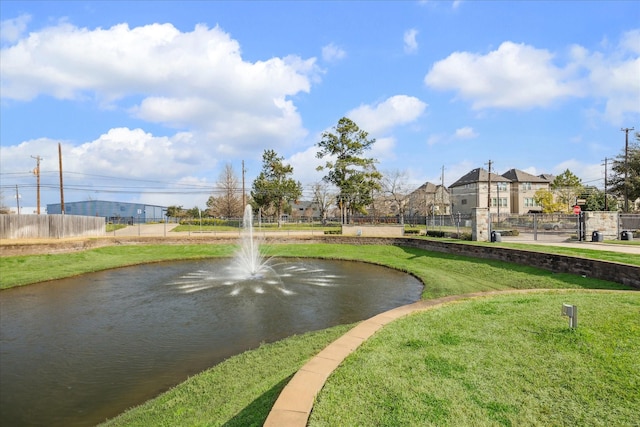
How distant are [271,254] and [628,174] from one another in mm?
49446

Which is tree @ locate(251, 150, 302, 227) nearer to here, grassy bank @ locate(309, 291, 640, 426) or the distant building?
the distant building

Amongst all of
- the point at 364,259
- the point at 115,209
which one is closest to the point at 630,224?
the point at 364,259

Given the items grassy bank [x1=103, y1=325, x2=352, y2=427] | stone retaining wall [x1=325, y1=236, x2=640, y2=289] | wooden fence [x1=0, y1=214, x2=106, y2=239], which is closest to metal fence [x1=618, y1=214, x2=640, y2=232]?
stone retaining wall [x1=325, y1=236, x2=640, y2=289]

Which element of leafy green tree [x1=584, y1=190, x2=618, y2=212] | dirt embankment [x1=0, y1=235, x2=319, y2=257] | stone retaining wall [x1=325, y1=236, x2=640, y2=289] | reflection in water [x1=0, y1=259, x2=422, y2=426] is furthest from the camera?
leafy green tree [x1=584, y1=190, x2=618, y2=212]

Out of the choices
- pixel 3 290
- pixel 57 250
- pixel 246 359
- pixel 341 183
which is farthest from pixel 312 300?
pixel 341 183

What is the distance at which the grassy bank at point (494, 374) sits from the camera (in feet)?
10.6

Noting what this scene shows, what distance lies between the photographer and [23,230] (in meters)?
26.0

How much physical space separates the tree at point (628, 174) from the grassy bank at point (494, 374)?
163 ft

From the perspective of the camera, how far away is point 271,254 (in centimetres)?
2547

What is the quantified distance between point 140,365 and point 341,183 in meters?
44.6

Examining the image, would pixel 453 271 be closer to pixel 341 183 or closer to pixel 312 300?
pixel 312 300

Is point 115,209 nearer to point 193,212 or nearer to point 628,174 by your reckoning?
point 193,212

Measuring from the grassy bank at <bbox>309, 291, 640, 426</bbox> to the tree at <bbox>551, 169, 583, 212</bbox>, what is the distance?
72.6 metres

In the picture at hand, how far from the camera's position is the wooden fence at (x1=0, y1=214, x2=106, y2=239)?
82.8 ft
